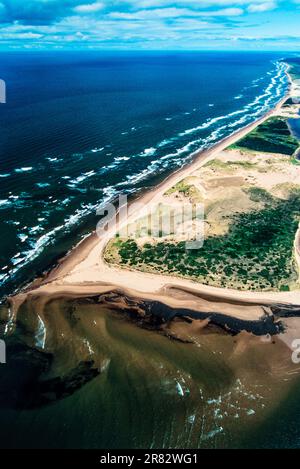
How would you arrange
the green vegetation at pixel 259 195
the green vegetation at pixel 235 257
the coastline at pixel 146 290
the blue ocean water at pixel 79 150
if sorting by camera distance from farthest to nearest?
the green vegetation at pixel 259 195
the blue ocean water at pixel 79 150
the green vegetation at pixel 235 257
the coastline at pixel 146 290

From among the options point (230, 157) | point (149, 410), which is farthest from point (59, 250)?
point (230, 157)

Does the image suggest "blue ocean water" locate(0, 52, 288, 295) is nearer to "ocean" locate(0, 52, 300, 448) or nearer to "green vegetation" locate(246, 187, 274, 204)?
"ocean" locate(0, 52, 300, 448)

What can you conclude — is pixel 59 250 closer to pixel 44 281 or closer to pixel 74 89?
pixel 44 281

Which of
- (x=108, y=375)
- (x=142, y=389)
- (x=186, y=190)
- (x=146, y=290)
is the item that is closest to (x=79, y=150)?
(x=186, y=190)

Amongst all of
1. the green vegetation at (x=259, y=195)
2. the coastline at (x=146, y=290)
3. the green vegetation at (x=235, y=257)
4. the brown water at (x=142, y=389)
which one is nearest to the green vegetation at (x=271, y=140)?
the green vegetation at (x=259, y=195)

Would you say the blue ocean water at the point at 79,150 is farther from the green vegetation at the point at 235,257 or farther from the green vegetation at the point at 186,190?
the green vegetation at the point at 235,257
